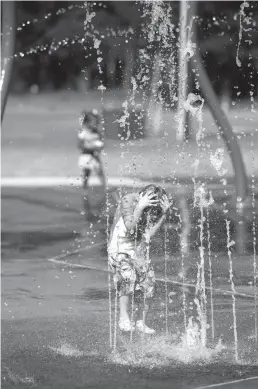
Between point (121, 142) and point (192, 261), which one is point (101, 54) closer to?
point (121, 142)

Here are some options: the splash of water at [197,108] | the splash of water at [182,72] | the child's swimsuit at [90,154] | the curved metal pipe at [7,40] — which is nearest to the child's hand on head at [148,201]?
the curved metal pipe at [7,40]

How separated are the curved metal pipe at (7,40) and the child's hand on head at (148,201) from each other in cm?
691

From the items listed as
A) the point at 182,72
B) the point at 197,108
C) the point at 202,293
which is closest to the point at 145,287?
the point at 202,293

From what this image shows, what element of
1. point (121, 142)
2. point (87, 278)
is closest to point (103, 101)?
point (121, 142)

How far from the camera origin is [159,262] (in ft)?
32.3

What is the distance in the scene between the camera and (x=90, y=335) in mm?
6926

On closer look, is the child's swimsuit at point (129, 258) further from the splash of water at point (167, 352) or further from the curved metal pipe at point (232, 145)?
the curved metal pipe at point (232, 145)

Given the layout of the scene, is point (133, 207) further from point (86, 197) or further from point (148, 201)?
point (86, 197)

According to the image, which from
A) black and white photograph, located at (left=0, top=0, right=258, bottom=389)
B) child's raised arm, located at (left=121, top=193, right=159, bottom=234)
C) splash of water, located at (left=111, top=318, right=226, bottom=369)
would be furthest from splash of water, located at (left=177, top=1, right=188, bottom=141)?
splash of water, located at (left=111, top=318, right=226, bottom=369)

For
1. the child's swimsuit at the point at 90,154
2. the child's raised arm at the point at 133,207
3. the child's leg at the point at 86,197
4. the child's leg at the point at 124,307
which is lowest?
the child's leg at the point at 124,307

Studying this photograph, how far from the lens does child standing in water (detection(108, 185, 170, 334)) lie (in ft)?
22.2

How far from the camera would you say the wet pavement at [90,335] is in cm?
583

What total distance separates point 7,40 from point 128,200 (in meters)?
7.38

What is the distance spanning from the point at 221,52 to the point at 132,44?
3548 millimetres
